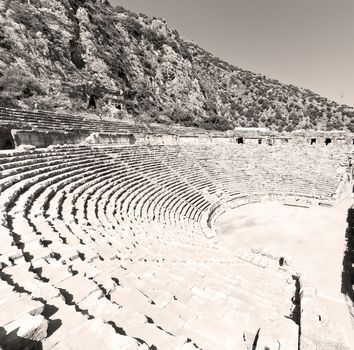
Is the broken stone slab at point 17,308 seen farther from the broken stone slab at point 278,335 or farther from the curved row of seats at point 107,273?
the broken stone slab at point 278,335

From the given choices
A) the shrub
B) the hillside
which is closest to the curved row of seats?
the shrub

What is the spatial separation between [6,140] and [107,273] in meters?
11.1

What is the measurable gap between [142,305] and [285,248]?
37.5 feet

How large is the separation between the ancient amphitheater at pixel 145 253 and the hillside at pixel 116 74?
10.4 m

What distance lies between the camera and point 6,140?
506 inches

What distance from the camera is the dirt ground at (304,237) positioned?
9955 millimetres

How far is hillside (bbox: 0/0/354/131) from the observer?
1118 inches

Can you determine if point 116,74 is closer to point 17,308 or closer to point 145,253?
point 145,253

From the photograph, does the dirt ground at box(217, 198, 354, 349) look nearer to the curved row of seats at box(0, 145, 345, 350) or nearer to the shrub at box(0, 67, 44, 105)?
the curved row of seats at box(0, 145, 345, 350)

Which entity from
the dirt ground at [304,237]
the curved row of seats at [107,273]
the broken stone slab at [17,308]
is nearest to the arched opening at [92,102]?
the curved row of seats at [107,273]

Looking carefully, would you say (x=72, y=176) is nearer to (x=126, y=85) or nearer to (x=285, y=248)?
(x=285, y=248)

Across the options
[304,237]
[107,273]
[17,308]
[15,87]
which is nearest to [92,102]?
[15,87]

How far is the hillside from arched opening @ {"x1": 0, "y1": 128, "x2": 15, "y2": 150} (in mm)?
11031

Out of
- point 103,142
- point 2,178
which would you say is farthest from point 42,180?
point 103,142
